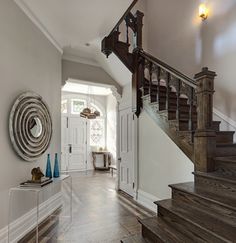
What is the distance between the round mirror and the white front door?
6.83ft

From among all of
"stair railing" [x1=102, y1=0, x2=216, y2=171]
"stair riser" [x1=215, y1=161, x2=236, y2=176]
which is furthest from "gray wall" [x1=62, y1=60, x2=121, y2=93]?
"stair riser" [x1=215, y1=161, x2=236, y2=176]

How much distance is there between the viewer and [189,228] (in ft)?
5.54

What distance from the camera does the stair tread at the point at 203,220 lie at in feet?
4.75

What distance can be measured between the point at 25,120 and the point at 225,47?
138 inches

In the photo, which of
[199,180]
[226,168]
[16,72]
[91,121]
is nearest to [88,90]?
[91,121]

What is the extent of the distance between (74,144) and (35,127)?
507 centimetres

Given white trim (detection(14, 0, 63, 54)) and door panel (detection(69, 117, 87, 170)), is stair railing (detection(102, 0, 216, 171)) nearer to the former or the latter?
white trim (detection(14, 0, 63, 54))

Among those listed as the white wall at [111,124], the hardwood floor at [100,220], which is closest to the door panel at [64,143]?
the white wall at [111,124]

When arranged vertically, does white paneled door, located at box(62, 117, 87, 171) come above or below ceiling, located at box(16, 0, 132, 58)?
below

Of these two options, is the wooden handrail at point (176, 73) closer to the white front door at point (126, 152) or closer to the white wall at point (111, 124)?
the white front door at point (126, 152)

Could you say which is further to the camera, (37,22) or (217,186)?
(37,22)

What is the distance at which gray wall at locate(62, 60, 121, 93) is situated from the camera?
4352 millimetres

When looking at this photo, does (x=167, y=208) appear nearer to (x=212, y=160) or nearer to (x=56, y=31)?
(x=212, y=160)

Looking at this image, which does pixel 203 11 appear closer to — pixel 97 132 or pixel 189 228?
pixel 189 228
